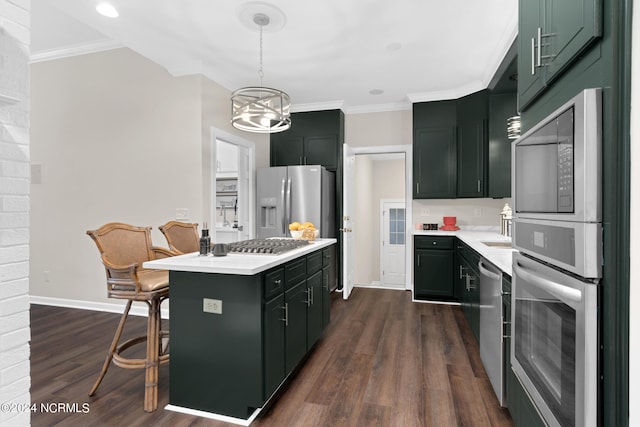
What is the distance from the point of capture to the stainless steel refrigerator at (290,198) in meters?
4.55

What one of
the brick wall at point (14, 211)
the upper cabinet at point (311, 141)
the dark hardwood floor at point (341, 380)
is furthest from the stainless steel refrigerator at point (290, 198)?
the brick wall at point (14, 211)

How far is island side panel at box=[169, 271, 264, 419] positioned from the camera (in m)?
1.90

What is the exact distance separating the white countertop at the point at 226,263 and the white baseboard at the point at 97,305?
6.82 feet

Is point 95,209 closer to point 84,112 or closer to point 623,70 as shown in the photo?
point 84,112

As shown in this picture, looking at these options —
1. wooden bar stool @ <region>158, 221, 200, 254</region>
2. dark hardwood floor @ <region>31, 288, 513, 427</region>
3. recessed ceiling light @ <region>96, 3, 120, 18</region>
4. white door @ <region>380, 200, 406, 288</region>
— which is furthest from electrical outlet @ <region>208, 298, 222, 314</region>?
Answer: white door @ <region>380, 200, 406, 288</region>

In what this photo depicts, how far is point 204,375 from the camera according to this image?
199cm

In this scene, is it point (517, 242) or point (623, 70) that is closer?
point (623, 70)

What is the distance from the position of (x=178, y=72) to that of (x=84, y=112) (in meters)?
1.34

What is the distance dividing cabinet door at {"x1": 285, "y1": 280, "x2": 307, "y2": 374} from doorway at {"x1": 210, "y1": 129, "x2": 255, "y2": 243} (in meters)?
1.78

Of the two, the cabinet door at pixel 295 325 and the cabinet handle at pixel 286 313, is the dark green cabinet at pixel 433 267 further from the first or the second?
the cabinet handle at pixel 286 313

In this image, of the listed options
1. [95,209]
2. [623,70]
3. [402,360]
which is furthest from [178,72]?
[623,70]

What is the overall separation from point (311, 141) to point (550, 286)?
4321 mm

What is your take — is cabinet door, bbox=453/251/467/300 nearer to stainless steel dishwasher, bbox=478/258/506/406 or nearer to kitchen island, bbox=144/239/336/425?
stainless steel dishwasher, bbox=478/258/506/406
